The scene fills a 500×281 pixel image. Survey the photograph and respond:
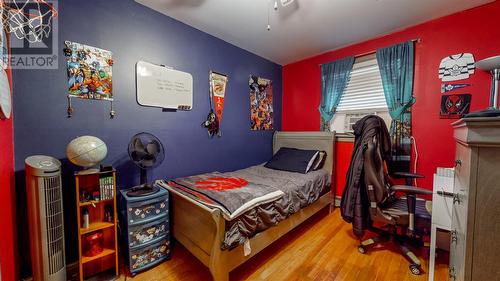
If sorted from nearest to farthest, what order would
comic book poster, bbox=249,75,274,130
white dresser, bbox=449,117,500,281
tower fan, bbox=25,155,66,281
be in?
white dresser, bbox=449,117,500,281, tower fan, bbox=25,155,66,281, comic book poster, bbox=249,75,274,130

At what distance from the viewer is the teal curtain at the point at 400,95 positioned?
232 cm

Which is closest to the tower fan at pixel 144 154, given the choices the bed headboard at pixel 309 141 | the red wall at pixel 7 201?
the red wall at pixel 7 201

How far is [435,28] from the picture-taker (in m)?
2.18

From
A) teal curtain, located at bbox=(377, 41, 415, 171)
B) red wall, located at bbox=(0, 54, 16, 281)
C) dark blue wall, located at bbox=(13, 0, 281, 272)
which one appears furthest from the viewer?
teal curtain, located at bbox=(377, 41, 415, 171)

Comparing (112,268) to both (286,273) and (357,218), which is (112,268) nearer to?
(286,273)

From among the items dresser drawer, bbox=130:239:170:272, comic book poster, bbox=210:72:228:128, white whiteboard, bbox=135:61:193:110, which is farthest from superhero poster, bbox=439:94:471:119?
dresser drawer, bbox=130:239:170:272

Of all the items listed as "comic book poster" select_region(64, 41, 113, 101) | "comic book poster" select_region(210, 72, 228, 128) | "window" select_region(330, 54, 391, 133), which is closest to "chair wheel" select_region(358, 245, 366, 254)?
"window" select_region(330, 54, 391, 133)

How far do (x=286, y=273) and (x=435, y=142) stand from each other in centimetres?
223

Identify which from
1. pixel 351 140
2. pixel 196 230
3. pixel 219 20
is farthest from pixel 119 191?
pixel 351 140

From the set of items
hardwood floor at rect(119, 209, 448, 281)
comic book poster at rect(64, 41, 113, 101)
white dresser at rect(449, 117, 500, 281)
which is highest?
comic book poster at rect(64, 41, 113, 101)

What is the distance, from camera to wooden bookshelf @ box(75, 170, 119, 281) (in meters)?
1.42

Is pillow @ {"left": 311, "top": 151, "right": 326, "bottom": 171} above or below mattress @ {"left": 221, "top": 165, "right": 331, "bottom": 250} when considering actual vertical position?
above

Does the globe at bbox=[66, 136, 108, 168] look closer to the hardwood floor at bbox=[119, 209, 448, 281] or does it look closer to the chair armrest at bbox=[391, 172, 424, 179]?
the hardwood floor at bbox=[119, 209, 448, 281]

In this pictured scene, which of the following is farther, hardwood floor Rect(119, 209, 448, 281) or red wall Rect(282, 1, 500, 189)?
red wall Rect(282, 1, 500, 189)
